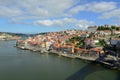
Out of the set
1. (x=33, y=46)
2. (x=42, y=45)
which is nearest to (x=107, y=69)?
(x=42, y=45)

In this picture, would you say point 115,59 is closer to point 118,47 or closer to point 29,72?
point 118,47

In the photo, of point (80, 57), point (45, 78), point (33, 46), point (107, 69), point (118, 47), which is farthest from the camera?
point (33, 46)

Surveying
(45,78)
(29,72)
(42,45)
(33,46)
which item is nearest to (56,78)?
(45,78)

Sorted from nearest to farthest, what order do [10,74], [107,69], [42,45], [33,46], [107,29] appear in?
[10,74] → [107,69] → [42,45] → [33,46] → [107,29]

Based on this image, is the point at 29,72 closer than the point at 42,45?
Yes

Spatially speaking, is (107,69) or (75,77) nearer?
(75,77)

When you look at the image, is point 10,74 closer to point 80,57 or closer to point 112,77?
point 112,77

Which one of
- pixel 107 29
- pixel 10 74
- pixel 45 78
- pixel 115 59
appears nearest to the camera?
pixel 45 78

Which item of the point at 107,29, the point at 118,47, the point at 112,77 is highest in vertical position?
the point at 107,29

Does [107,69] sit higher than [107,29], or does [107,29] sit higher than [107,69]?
[107,29]
